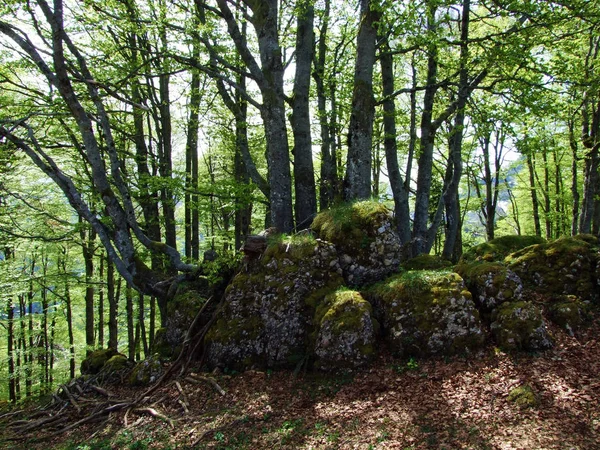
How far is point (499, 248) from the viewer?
7660mm

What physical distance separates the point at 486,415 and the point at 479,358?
44.0 inches

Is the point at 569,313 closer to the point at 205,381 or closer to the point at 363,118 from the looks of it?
the point at 363,118

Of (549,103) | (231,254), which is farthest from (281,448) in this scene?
(549,103)

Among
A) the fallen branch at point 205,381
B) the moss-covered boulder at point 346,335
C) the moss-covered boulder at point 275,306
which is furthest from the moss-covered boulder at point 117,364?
the moss-covered boulder at point 346,335

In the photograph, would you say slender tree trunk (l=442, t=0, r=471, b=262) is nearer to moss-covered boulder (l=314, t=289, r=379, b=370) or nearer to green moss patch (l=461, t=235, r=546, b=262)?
green moss patch (l=461, t=235, r=546, b=262)

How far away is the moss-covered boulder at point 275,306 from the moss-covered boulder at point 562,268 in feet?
11.0

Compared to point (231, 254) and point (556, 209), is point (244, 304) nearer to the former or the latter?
point (231, 254)

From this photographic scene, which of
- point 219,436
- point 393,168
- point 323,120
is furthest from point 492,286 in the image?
point 323,120

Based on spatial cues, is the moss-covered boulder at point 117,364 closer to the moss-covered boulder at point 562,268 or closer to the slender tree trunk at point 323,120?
the slender tree trunk at point 323,120

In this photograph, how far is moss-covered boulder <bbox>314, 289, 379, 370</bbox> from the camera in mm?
5754

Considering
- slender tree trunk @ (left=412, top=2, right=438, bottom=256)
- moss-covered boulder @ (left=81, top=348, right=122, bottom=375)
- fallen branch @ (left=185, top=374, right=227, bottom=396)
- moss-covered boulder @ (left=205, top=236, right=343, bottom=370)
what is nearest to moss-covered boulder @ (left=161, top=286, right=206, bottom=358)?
moss-covered boulder @ (left=205, top=236, right=343, bottom=370)

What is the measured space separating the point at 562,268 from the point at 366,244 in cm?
328

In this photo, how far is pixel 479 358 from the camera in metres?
5.25

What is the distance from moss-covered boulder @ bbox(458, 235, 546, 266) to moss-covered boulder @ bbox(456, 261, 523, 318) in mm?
1452
